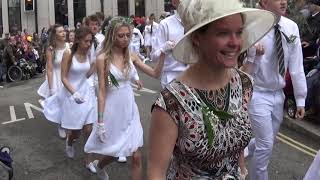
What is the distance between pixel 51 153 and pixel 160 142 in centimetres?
525

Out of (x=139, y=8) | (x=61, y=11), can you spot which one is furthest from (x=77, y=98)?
(x=139, y=8)

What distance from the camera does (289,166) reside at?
21.0ft

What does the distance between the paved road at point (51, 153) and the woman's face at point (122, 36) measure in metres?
1.56

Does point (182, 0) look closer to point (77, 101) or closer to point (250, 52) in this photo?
point (250, 52)

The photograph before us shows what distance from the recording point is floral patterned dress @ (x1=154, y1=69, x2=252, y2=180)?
2316 millimetres

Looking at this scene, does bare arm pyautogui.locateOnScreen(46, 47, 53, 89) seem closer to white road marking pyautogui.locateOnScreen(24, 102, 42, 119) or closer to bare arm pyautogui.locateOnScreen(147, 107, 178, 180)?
white road marking pyautogui.locateOnScreen(24, 102, 42, 119)

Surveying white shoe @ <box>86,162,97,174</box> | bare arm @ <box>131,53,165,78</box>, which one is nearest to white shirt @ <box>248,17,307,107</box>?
bare arm @ <box>131,53,165,78</box>

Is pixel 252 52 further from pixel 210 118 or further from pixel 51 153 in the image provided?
pixel 51 153

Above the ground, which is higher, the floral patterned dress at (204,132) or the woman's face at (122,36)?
the woman's face at (122,36)

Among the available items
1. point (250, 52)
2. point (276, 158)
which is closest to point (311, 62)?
point (276, 158)

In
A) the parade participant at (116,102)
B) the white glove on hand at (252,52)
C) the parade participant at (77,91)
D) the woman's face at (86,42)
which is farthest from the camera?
the parade participant at (77,91)

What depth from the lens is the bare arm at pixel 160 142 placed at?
2.30 m

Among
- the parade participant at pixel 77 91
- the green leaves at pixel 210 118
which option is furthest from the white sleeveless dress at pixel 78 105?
the green leaves at pixel 210 118

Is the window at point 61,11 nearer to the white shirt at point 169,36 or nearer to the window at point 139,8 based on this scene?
the window at point 139,8
